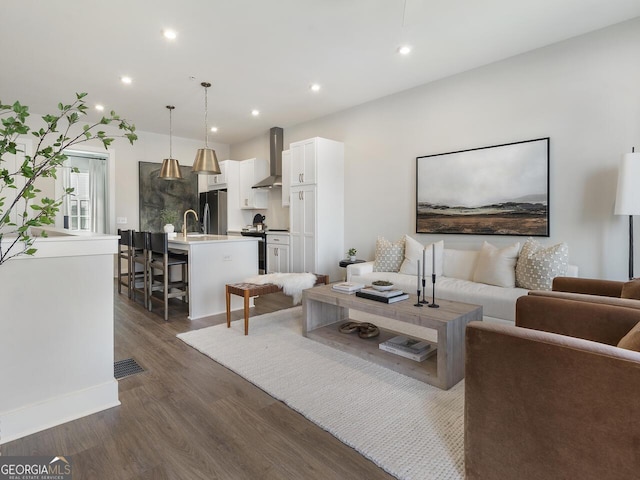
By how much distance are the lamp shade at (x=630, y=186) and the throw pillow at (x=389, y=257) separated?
2.07 meters

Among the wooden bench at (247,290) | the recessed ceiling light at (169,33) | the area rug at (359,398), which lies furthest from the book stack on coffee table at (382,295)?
the recessed ceiling light at (169,33)

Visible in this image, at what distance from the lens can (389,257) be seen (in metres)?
4.21

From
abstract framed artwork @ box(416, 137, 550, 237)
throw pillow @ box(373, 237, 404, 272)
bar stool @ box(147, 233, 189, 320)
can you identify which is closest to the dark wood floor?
bar stool @ box(147, 233, 189, 320)

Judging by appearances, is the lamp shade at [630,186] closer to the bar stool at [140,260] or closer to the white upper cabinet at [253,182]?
the bar stool at [140,260]

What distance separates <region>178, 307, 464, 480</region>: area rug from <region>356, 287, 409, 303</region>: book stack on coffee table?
0.49 meters

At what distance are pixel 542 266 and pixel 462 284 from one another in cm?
72

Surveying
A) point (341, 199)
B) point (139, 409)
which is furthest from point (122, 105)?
point (139, 409)

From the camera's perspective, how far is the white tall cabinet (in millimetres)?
5133

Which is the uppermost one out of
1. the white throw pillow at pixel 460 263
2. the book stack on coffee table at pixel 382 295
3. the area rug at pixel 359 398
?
the white throw pillow at pixel 460 263

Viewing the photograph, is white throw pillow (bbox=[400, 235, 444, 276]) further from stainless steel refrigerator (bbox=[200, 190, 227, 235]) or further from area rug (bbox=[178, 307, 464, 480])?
stainless steel refrigerator (bbox=[200, 190, 227, 235])

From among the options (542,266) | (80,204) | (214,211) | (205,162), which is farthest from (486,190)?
(80,204)

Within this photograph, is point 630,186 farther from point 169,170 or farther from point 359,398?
point 169,170

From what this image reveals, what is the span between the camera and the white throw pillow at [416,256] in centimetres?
390

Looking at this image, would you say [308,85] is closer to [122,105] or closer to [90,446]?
[122,105]
